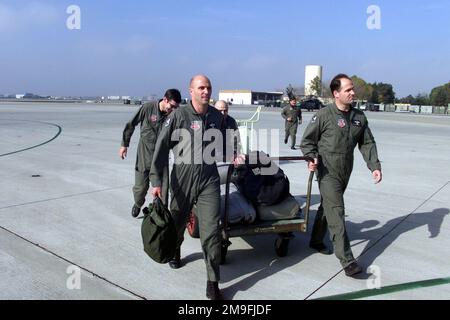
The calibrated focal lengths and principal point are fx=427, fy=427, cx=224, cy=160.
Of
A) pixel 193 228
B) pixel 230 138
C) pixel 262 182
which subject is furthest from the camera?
pixel 193 228

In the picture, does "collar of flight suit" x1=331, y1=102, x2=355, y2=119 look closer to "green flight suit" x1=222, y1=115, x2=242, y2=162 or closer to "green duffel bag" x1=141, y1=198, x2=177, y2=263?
"green flight suit" x1=222, y1=115, x2=242, y2=162

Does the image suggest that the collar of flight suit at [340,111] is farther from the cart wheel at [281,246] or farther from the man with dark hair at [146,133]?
the man with dark hair at [146,133]

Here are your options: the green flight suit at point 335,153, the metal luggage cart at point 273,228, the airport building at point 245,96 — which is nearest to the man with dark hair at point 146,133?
the metal luggage cart at point 273,228

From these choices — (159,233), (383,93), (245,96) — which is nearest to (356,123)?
(159,233)

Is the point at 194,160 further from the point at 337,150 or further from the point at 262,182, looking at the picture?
the point at 337,150

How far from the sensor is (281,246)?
453cm

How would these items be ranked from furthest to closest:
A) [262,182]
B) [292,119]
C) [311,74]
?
[311,74] → [292,119] → [262,182]

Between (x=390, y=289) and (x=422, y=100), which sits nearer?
(x=390, y=289)

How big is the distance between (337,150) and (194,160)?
1469 mm

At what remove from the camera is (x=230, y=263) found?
4.39 meters

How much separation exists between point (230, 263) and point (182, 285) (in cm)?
73

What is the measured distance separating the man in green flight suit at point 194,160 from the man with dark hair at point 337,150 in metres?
1.09
